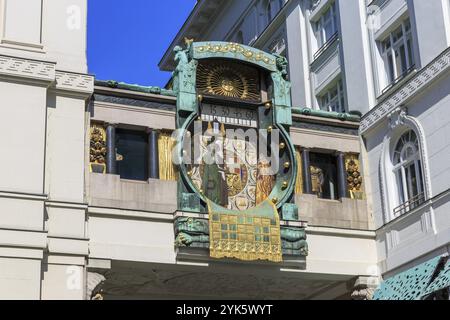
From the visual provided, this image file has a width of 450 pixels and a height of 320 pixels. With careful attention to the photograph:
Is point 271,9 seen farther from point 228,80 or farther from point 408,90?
point 408,90

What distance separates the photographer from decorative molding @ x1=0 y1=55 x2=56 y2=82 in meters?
22.2

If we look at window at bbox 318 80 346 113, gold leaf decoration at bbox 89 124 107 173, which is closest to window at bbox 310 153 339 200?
window at bbox 318 80 346 113

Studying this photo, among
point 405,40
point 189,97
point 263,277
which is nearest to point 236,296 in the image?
point 263,277

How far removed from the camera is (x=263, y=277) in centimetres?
2455

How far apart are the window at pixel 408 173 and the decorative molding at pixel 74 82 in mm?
8032

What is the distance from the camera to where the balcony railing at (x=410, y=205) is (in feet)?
78.4

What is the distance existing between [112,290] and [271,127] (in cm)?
589

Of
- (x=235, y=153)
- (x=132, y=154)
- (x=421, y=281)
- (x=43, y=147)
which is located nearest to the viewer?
(x=43, y=147)

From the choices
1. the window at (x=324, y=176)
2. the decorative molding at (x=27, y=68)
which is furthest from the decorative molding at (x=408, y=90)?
the decorative molding at (x=27, y=68)

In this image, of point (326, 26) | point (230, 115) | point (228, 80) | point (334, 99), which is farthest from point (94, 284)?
point (326, 26)

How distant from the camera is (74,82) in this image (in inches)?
908

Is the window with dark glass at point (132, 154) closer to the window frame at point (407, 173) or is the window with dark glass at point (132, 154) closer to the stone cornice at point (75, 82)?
the stone cornice at point (75, 82)

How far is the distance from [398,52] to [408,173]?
3479 millimetres

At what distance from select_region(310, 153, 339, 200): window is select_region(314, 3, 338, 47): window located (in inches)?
204
